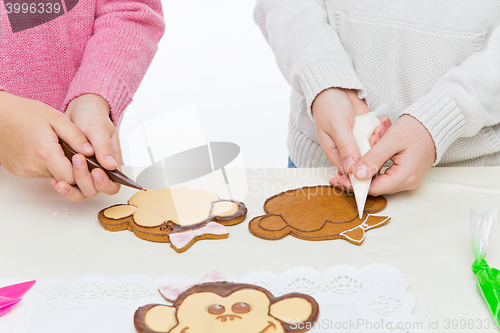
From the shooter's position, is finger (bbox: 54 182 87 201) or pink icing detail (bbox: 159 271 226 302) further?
finger (bbox: 54 182 87 201)

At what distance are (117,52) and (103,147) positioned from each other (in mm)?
321

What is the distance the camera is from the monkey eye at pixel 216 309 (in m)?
0.57

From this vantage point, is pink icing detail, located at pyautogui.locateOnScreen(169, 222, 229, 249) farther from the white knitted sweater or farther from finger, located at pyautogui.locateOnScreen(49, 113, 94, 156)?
the white knitted sweater

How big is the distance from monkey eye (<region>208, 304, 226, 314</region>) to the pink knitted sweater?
594 mm

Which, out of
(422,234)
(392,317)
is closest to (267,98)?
(422,234)

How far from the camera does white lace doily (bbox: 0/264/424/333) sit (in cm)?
56

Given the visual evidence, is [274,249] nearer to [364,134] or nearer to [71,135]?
[364,134]

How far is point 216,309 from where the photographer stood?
0.57 meters

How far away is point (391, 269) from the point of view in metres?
0.66

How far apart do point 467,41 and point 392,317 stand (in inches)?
28.2

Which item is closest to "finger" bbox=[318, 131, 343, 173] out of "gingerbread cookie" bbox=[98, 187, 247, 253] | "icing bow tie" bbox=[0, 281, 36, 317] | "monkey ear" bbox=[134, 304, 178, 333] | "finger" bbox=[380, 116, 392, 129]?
"finger" bbox=[380, 116, 392, 129]

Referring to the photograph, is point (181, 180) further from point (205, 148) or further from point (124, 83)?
point (124, 83)

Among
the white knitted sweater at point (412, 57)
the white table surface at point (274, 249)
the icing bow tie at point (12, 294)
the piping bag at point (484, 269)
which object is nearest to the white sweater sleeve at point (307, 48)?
the white knitted sweater at point (412, 57)

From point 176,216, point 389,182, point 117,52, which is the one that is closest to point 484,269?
point 389,182
